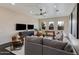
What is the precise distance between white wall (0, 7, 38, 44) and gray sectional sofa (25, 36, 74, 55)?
27.8 inches

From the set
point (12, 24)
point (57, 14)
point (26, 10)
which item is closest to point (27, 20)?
point (26, 10)

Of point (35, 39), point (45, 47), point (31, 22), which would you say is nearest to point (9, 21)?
point (31, 22)

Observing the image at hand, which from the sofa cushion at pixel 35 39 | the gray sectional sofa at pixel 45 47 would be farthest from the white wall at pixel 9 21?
the gray sectional sofa at pixel 45 47

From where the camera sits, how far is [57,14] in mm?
3881

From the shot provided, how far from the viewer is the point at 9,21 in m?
3.94

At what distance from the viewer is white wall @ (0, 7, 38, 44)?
3103 millimetres

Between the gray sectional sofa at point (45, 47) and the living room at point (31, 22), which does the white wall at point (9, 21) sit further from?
the gray sectional sofa at point (45, 47)

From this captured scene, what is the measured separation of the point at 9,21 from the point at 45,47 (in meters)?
2.60

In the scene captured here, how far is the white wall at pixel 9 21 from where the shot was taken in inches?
122

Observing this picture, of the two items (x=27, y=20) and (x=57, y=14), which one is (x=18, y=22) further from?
(x=57, y=14)

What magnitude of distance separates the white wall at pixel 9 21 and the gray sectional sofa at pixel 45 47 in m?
0.71

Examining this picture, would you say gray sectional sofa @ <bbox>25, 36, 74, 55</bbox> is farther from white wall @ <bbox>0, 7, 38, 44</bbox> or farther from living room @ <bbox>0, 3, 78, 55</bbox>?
white wall @ <bbox>0, 7, 38, 44</bbox>

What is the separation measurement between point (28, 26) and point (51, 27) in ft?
3.03

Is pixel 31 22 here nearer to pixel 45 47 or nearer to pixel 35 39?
pixel 35 39
